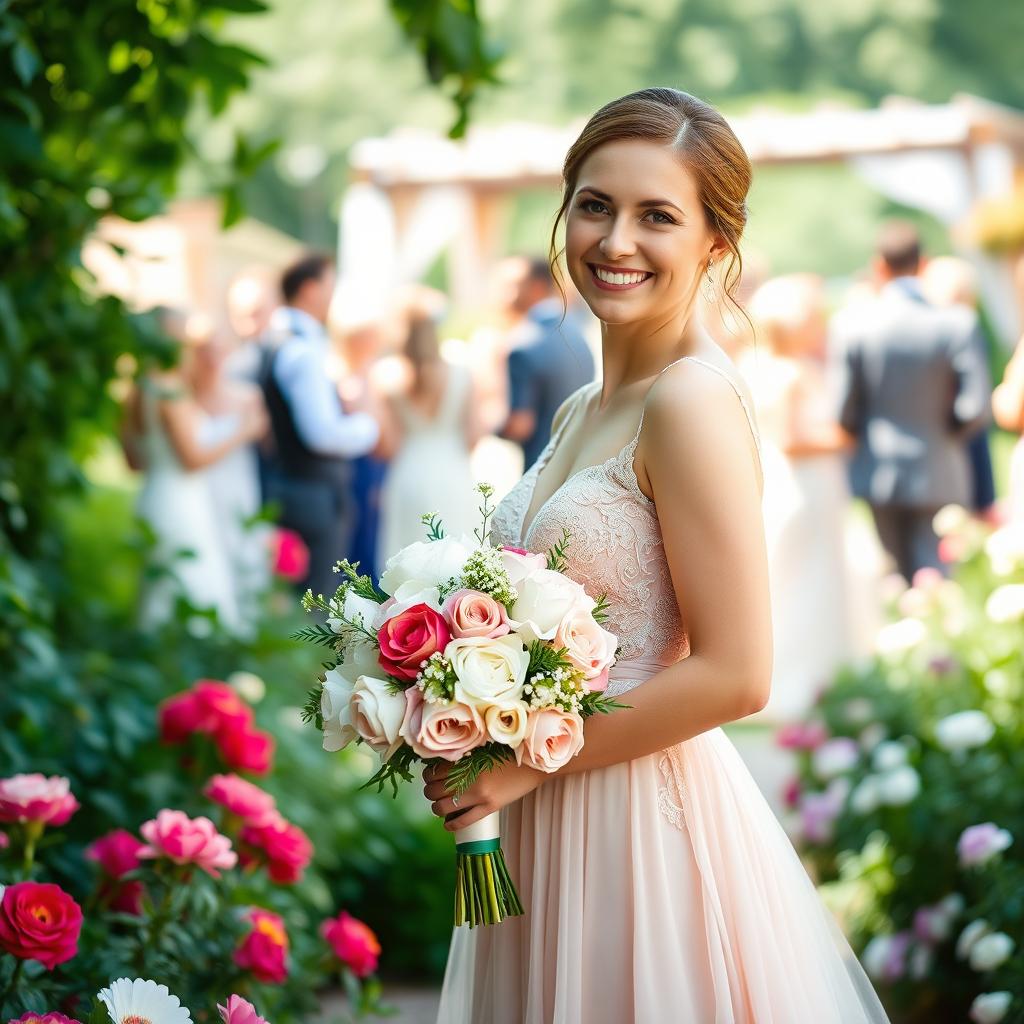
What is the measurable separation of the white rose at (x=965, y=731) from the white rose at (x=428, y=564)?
2139 mm

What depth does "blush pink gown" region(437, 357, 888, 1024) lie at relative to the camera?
2.21m

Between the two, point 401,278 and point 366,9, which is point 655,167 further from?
point 366,9

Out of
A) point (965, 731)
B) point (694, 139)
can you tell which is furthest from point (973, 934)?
point (694, 139)

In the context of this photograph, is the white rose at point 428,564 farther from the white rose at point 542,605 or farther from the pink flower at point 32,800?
the pink flower at point 32,800

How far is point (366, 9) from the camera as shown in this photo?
106 feet

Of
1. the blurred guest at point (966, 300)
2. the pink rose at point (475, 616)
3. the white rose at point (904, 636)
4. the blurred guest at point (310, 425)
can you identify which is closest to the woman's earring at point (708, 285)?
the pink rose at point (475, 616)

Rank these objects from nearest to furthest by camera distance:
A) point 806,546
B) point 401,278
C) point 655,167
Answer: point 655,167
point 806,546
point 401,278

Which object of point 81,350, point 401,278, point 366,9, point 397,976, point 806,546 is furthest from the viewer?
point 366,9

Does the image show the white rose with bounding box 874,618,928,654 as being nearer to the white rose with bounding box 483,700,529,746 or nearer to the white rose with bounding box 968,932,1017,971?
the white rose with bounding box 968,932,1017,971

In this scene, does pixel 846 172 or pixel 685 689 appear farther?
pixel 846 172

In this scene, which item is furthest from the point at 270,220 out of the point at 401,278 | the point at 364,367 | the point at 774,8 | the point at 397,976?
the point at 397,976

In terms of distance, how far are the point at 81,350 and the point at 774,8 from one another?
29104 millimetres

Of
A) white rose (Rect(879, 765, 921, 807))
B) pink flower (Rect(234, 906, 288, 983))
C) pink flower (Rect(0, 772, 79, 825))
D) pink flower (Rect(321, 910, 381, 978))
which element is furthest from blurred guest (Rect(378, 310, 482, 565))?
pink flower (Rect(0, 772, 79, 825))

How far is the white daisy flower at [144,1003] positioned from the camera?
7.06 ft
